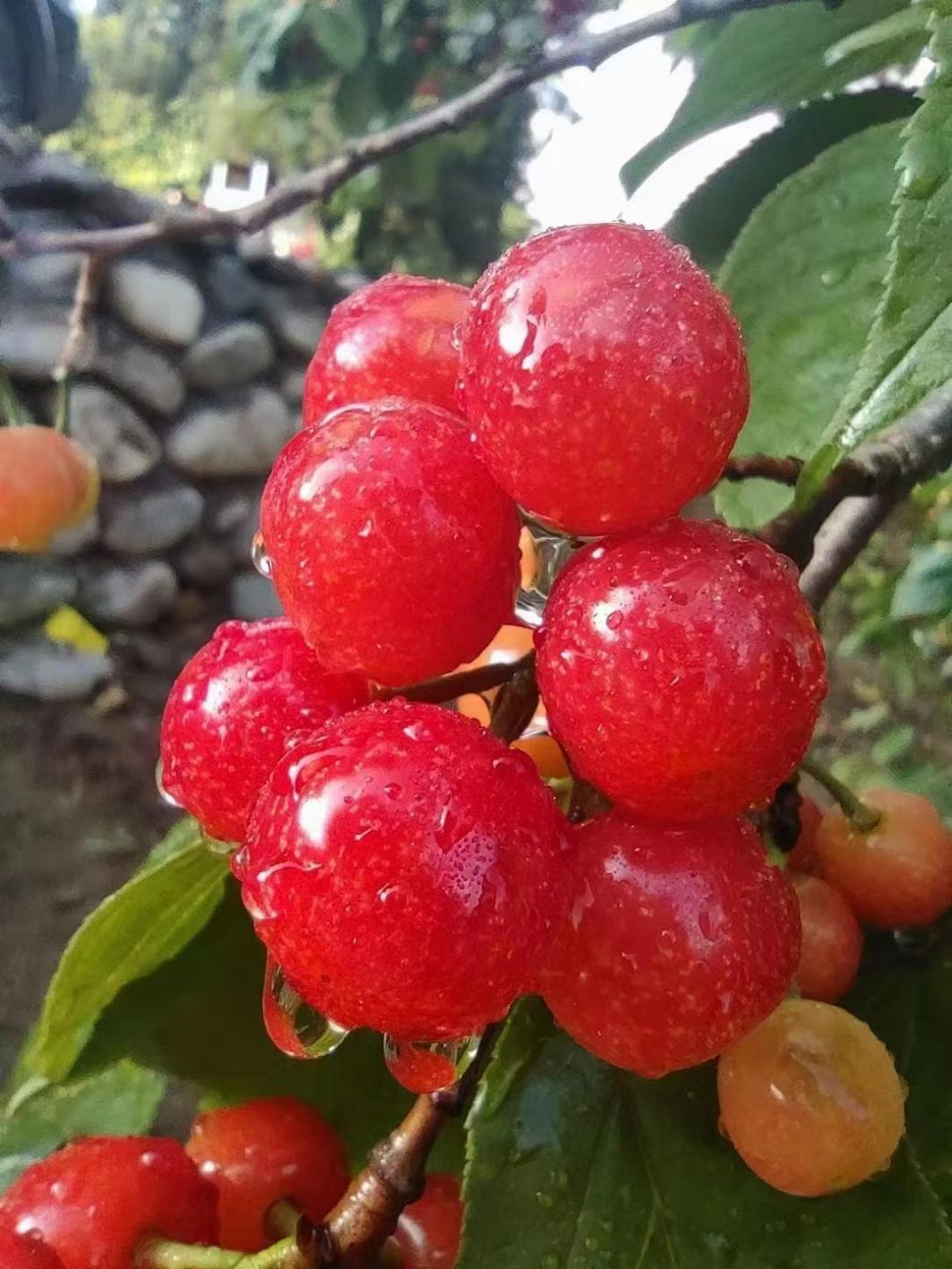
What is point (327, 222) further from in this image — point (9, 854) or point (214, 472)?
point (9, 854)

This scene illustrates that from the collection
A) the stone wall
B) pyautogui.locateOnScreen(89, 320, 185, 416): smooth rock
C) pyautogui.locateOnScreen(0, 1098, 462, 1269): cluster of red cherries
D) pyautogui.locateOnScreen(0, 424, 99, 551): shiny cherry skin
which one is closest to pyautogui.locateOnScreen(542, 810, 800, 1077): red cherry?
pyautogui.locateOnScreen(0, 1098, 462, 1269): cluster of red cherries

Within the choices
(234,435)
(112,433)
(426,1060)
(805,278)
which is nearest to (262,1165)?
(426,1060)

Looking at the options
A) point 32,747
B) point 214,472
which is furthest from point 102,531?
point 32,747

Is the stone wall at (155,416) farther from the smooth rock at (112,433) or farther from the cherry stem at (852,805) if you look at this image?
the cherry stem at (852,805)

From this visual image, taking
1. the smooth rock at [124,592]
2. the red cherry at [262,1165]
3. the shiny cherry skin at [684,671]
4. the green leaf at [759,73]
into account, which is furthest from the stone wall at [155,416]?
the shiny cherry skin at [684,671]

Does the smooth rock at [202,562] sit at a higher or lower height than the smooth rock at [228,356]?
lower

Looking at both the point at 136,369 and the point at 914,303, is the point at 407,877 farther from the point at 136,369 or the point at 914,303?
the point at 136,369

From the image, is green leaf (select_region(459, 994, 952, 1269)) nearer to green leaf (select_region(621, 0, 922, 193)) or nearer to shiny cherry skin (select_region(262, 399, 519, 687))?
shiny cherry skin (select_region(262, 399, 519, 687))

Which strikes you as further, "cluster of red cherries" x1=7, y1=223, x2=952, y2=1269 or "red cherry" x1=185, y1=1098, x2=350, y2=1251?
"red cherry" x1=185, y1=1098, x2=350, y2=1251
